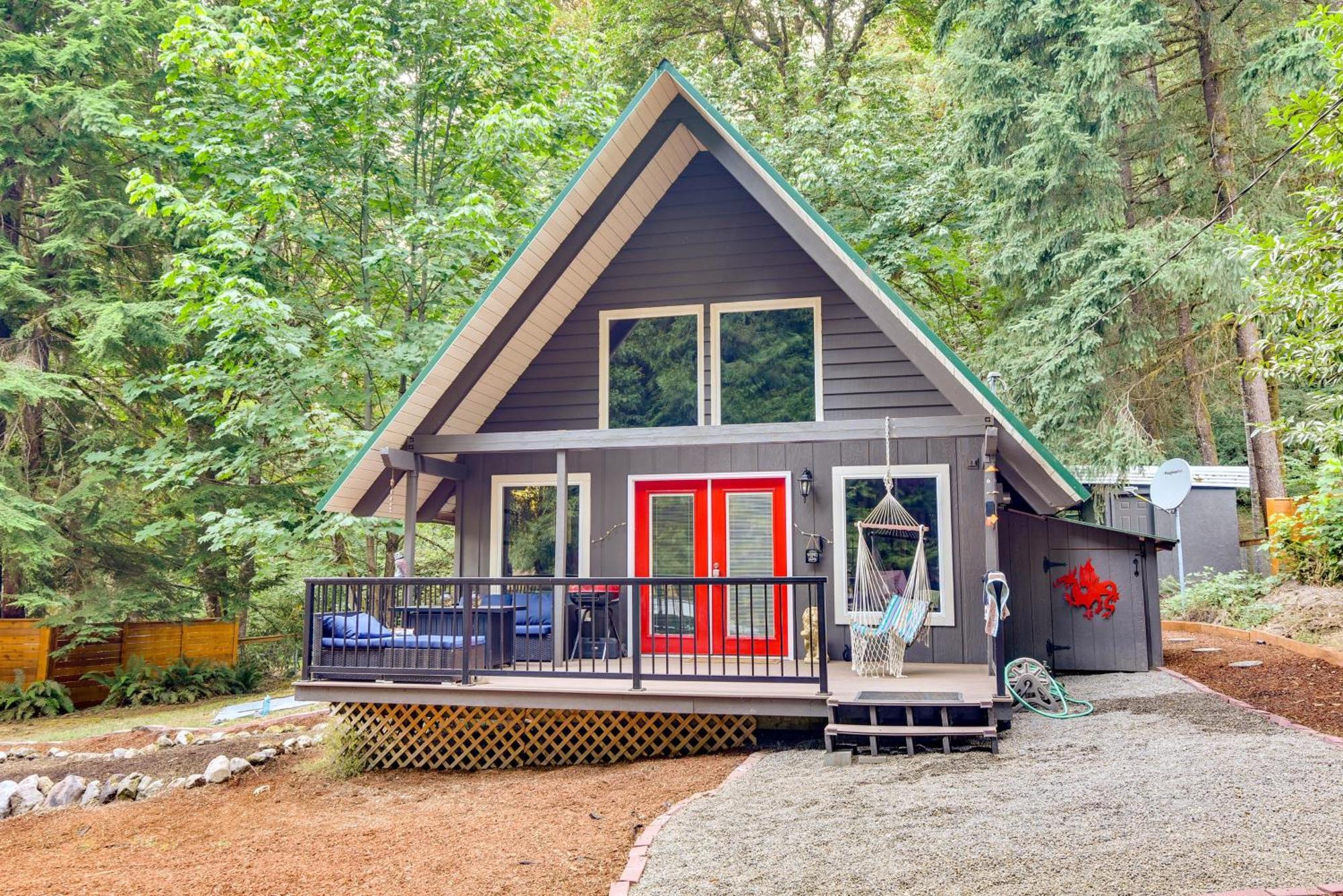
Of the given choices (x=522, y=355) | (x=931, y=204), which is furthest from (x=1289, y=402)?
→ (x=522, y=355)

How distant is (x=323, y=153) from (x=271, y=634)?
31.2 ft

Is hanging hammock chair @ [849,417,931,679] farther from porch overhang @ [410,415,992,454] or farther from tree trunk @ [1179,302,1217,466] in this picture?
tree trunk @ [1179,302,1217,466]

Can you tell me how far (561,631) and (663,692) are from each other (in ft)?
6.91

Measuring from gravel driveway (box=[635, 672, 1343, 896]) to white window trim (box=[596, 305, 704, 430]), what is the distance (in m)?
4.45

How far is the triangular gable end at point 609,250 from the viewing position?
26.9ft

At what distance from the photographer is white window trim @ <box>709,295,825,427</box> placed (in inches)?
372

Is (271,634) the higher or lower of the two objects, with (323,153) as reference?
lower

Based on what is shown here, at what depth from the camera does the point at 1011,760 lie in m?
5.99

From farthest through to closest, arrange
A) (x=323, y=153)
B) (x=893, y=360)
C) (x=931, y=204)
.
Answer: (x=931, y=204) → (x=323, y=153) → (x=893, y=360)

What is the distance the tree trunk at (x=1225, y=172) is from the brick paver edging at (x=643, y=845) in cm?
1122

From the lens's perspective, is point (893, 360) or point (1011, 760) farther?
point (893, 360)

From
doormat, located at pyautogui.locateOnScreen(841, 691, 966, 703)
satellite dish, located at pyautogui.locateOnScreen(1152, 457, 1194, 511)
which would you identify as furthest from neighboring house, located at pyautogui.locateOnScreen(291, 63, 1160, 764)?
satellite dish, located at pyautogui.locateOnScreen(1152, 457, 1194, 511)

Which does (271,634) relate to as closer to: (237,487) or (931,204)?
(237,487)

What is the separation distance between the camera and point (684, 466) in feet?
32.2
